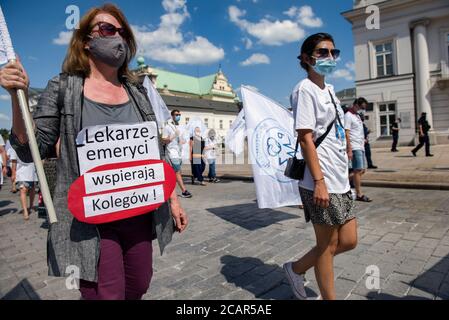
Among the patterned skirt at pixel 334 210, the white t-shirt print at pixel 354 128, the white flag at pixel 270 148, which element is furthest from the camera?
the white t-shirt print at pixel 354 128

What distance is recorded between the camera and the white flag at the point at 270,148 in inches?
198

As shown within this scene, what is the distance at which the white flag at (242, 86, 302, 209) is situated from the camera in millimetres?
5032

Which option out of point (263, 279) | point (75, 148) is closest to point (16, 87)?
point (75, 148)

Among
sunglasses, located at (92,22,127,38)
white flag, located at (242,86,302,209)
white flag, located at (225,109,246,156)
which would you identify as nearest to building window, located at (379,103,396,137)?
white flag, located at (225,109,246,156)

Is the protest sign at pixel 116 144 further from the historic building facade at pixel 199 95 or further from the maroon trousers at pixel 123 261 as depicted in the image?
the historic building facade at pixel 199 95

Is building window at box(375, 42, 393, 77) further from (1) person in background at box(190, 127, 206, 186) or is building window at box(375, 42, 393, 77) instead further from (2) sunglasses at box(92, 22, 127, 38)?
(2) sunglasses at box(92, 22, 127, 38)

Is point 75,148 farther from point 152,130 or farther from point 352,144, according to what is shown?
point 352,144

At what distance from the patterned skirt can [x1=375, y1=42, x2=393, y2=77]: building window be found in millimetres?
25068

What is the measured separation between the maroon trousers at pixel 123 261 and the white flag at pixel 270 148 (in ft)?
10.7

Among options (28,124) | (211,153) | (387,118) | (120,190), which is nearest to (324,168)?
(120,190)

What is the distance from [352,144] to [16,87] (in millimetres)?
5712

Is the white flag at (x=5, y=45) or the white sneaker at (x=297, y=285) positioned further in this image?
the white sneaker at (x=297, y=285)

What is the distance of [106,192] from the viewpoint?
170cm

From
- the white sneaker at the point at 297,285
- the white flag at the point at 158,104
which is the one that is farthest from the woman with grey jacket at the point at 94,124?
the white flag at the point at 158,104
